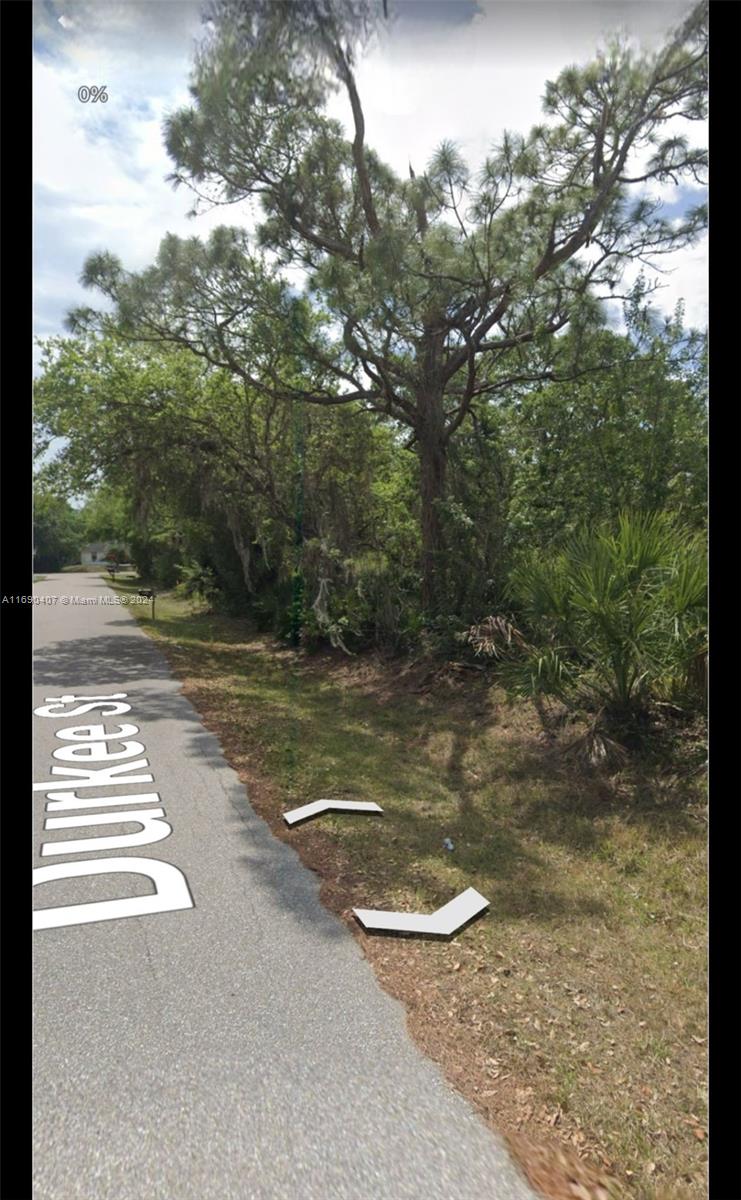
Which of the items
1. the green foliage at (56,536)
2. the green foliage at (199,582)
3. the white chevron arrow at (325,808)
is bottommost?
the white chevron arrow at (325,808)

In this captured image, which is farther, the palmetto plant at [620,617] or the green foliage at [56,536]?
the palmetto plant at [620,617]

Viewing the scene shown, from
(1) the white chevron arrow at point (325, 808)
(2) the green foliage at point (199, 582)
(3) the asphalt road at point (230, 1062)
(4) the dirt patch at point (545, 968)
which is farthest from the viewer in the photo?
(2) the green foliage at point (199, 582)

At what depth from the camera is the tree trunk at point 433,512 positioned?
264 inches

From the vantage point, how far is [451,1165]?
119 cm

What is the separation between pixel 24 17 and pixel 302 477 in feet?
24.3

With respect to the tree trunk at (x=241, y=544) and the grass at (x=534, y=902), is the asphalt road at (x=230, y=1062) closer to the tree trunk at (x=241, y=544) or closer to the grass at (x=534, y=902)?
the grass at (x=534, y=902)

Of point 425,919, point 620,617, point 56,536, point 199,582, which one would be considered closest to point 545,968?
point 425,919

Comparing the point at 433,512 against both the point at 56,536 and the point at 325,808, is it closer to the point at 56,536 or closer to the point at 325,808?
the point at 325,808

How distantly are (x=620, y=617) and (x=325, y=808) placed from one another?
6.24 feet

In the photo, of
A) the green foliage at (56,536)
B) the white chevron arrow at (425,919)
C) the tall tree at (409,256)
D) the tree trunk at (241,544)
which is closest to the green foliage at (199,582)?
the tree trunk at (241,544)

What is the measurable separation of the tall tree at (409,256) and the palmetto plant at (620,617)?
1497mm

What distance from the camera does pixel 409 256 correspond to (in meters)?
4.71

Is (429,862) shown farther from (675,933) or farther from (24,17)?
(24,17)
